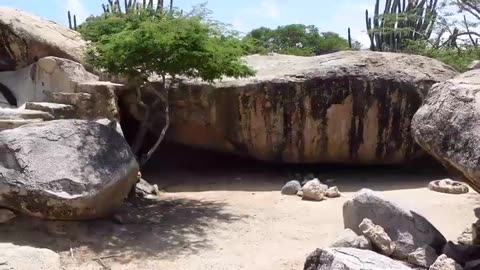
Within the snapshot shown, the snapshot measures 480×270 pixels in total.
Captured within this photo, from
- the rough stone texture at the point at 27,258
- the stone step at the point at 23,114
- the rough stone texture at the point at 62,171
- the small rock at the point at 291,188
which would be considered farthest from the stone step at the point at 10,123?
the small rock at the point at 291,188

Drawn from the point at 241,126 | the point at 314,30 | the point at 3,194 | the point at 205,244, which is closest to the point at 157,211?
the point at 205,244

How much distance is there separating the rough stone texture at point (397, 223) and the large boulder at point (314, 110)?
4244 millimetres

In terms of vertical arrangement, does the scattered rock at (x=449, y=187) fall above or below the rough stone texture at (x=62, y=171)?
below

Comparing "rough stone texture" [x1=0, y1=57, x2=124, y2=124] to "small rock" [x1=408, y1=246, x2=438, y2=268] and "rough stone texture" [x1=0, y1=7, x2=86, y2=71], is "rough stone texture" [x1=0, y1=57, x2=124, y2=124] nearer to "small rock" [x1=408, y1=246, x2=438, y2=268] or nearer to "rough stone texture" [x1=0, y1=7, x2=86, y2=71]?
"rough stone texture" [x1=0, y1=7, x2=86, y2=71]

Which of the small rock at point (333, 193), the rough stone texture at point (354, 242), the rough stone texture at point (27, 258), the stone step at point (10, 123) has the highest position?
the stone step at point (10, 123)

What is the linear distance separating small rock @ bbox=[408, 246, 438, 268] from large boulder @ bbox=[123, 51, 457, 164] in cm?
480

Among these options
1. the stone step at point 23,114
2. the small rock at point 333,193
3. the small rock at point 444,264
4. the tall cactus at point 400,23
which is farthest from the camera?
the tall cactus at point 400,23

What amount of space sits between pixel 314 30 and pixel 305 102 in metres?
18.3

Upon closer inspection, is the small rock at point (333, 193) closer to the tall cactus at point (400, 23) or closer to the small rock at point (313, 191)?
the small rock at point (313, 191)

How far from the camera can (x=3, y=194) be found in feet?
20.4

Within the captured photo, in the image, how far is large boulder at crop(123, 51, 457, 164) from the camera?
9672mm

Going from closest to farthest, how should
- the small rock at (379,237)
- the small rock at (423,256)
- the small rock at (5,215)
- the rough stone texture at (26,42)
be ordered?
the small rock at (423,256), the small rock at (379,237), the small rock at (5,215), the rough stone texture at (26,42)

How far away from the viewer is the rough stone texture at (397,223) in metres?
5.23

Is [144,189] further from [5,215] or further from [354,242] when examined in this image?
[354,242]
